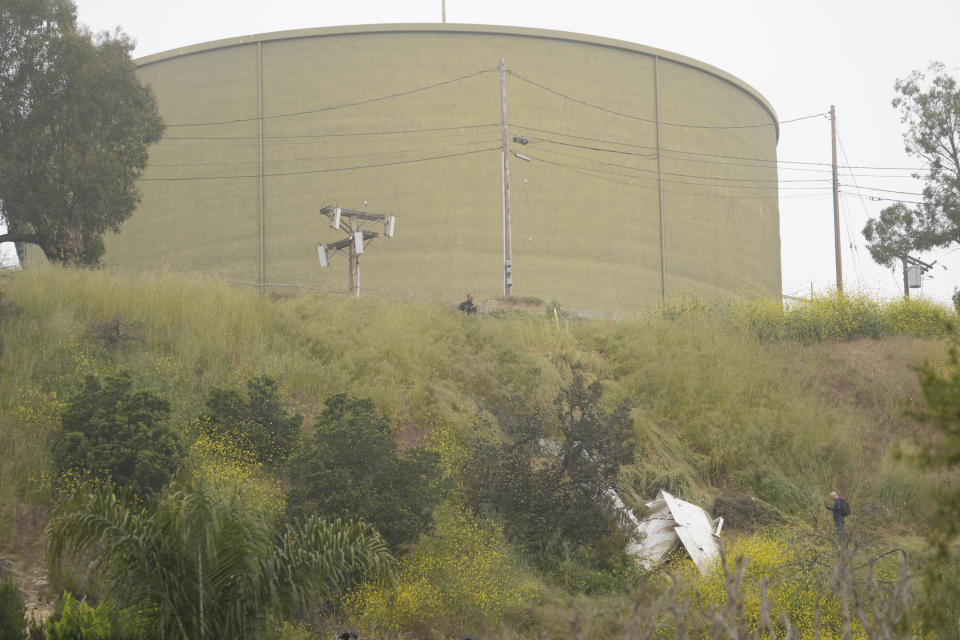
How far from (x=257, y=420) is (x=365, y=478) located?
104 inches

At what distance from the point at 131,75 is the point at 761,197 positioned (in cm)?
2160

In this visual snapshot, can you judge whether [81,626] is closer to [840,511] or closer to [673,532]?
[673,532]

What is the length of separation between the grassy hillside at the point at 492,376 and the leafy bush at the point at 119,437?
70 cm

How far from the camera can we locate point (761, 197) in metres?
37.1

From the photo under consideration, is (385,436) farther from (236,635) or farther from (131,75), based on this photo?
(131,75)

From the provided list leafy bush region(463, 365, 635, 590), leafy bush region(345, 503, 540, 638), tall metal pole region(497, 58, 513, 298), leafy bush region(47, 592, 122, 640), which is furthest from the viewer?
tall metal pole region(497, 58, 513, 298)

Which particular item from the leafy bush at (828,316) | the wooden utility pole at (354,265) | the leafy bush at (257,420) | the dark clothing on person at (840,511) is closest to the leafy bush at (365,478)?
the leafy bush at (257,420)

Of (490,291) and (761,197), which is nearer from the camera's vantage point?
(490,291)

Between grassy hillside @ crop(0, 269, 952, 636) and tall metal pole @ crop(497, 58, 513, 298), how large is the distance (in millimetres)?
2577

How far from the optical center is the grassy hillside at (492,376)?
17.2 m

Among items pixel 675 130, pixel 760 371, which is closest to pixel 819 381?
pixel 760 371

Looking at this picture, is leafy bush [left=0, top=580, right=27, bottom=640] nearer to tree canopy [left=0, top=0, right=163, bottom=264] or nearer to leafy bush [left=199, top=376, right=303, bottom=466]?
leafy bush [left=199, top=376, right=303, bottom=466]

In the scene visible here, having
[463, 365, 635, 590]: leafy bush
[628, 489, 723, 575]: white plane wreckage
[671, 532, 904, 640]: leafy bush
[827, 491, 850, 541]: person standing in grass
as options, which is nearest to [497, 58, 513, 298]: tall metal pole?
[463, 365, 635, 590]: leafy bush

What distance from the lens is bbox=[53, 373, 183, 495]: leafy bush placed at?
45.2 feet
